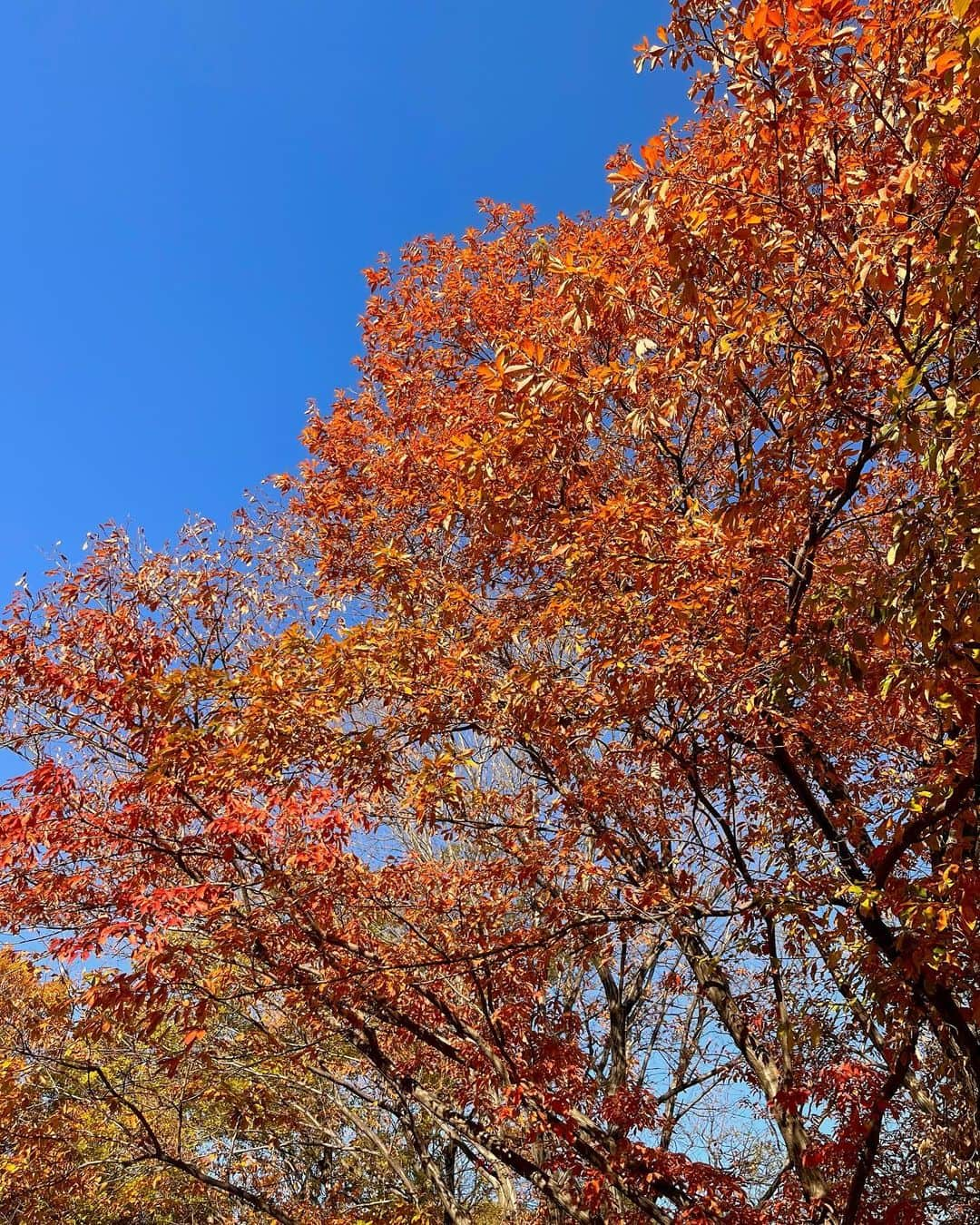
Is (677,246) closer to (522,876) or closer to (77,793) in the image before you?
(522,876)

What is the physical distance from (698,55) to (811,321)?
4.06 ft

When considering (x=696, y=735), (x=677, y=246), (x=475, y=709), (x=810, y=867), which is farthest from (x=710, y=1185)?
(x=677, y=246)

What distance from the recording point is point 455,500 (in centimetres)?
479

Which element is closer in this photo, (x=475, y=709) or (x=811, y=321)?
(x=811, y=321)

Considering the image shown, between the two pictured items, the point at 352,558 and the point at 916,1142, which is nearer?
the point at 916,1142

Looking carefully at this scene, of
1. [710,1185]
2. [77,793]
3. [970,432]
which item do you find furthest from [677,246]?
[710,1185]

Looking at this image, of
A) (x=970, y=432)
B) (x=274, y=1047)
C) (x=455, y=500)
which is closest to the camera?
(x=970, y=432)

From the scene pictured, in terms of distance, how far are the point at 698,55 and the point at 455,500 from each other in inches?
97.0

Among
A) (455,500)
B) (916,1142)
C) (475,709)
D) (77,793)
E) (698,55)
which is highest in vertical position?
(698,55)

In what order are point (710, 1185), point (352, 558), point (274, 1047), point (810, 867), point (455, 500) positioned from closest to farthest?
1. point (810, 867)
2. point (455, 500)
3. point (710, 1185)
4. point (274, 1047)
5. point (352, 558)

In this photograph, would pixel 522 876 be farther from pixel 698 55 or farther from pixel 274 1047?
pixel 698 55

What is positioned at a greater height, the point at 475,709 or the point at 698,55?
the point at 698,55

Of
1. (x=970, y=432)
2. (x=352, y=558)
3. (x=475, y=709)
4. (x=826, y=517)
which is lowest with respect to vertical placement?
(x=970, y=432)

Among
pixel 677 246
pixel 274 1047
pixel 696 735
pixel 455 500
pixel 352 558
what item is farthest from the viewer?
pixel 352 558
